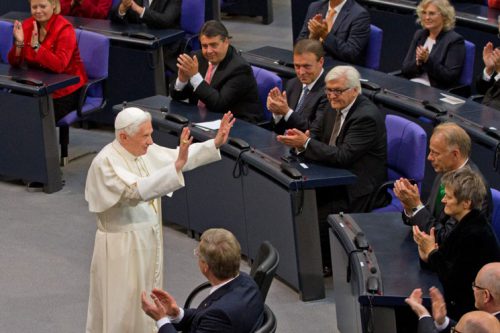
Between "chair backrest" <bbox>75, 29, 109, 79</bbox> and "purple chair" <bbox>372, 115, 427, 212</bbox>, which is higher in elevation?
"chair backrest" <bbox>75, 29, 109, 79</bbox>

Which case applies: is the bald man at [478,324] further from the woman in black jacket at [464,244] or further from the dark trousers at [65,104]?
the dark trousers at [65,104]

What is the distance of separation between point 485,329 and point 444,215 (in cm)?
163

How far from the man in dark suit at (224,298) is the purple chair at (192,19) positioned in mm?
5535

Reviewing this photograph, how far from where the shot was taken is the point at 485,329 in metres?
4.35

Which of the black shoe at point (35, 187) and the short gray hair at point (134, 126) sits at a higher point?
the short gray hair at point (134, 126)

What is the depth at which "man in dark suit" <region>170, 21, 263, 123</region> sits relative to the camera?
8.17 metres

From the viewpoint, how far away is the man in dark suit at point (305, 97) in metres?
7.66

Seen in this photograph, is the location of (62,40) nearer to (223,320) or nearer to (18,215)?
(18,215)

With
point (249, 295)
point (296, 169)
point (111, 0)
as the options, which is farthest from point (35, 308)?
point (111, 0)

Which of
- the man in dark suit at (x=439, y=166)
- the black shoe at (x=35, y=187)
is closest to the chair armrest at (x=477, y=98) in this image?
the man in dark suit at (x=439, y=166)

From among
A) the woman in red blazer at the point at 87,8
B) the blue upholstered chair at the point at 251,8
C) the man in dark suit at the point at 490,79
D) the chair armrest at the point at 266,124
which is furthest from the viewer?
the blue upholstered chair at the point at 251,8

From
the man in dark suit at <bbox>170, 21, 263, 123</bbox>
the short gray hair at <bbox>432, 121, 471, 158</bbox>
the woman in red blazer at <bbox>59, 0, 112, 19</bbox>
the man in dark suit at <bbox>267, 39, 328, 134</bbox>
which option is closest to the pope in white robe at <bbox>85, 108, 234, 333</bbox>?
the short gray hair at <bbox>432, 121, 471, 158</bbox>

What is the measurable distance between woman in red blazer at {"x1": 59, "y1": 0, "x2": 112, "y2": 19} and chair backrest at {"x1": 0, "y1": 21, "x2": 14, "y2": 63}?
3.81 feet

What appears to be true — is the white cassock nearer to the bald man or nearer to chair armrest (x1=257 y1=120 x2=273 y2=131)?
the bald man
